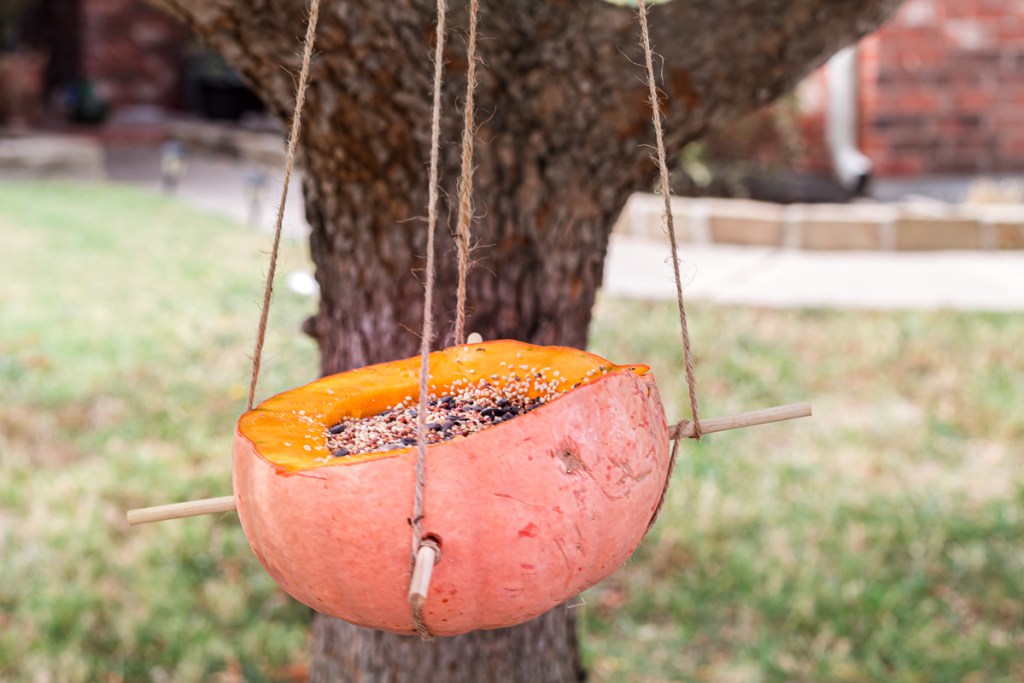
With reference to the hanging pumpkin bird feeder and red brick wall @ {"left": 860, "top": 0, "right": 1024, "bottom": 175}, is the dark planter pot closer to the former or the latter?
red brick wall @ {"left": 860, "top": 0, "right": 1024, "bottom": 175}

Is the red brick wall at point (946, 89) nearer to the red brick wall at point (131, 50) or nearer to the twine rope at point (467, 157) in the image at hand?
the twine rope at point (467, 157)

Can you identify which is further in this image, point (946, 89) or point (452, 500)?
point (946, 89)

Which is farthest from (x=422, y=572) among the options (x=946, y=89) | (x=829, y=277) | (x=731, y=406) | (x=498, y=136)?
(x=946, y=89)

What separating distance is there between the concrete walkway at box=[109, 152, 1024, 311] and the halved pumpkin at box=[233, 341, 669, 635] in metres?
4.15

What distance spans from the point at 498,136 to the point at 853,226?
553 cm

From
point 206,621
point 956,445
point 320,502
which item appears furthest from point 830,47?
point 956,445

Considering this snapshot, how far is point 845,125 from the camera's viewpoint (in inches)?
329

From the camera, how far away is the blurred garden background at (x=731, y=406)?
2.97 metres

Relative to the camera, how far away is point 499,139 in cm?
204

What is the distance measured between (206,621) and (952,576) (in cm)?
204

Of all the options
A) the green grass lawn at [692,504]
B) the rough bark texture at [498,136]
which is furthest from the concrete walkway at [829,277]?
the rough bark texture at [498,136]

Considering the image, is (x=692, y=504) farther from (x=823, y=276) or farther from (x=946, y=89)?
(x=946, y=89)

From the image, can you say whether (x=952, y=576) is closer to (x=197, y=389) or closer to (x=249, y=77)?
(x=249, y=77)

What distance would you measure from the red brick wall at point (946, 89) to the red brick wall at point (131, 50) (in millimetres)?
9142
